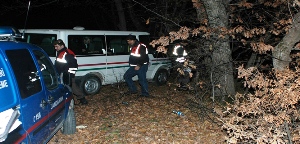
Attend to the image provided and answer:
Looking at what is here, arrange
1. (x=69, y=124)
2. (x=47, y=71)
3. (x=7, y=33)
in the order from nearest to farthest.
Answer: (x=7, y=33)
(x=47, y=71)
(x=69, y=124)

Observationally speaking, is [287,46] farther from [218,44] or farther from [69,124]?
[69,124]

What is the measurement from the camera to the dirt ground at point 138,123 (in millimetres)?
5387

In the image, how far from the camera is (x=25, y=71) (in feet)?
11.4

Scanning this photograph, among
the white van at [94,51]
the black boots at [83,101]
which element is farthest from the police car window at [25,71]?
the white van at [94,51]

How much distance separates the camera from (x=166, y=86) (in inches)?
423

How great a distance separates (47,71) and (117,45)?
4.76 m

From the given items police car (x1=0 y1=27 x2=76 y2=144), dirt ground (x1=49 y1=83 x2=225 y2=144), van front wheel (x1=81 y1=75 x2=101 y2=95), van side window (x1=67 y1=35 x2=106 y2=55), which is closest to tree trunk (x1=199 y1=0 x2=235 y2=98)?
dirt ground (x1=49 y1=83 x2=225 y2=144)

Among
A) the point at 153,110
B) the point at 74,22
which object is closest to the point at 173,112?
the point at 153,110

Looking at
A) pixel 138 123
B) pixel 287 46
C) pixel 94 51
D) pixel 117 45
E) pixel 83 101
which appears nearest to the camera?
pixel 287 46

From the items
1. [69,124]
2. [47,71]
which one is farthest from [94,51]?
[47,71]

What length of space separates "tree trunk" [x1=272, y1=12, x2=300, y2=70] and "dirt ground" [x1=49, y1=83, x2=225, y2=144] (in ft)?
5.85

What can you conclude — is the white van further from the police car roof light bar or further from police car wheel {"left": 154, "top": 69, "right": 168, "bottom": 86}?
the police car roof light bar

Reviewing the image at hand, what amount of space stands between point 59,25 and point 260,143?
2372cm

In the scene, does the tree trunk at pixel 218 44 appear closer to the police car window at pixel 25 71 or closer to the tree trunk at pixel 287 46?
the tree trunk at pixel 287 46
